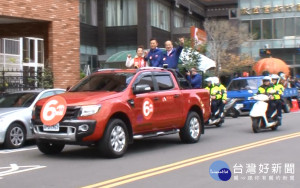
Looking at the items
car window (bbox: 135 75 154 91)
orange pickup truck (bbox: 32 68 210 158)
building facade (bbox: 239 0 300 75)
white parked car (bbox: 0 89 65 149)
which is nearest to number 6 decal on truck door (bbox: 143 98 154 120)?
orange pickup truck (bbox: 32 68 210 158)

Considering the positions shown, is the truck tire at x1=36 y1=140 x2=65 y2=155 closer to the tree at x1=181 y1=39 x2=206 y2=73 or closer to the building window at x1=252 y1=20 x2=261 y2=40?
the tree at x1=181 y1=39 x2=206 y2=73

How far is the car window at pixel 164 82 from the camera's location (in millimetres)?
10789

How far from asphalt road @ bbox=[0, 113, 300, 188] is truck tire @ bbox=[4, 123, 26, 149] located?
0.92 feet

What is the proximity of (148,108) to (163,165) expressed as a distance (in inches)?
70.9

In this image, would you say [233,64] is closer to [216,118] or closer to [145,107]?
[216,118]

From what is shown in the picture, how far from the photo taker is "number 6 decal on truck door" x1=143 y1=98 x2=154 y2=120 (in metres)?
9.96

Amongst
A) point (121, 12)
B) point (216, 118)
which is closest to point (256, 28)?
point (121, 12)

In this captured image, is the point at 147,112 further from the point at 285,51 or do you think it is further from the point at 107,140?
the point at 285,51

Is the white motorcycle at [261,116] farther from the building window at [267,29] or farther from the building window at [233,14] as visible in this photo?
the building window at [233,14]

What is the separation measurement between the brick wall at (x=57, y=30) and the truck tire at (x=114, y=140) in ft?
28.3

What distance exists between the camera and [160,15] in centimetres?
4272

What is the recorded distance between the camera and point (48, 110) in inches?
361

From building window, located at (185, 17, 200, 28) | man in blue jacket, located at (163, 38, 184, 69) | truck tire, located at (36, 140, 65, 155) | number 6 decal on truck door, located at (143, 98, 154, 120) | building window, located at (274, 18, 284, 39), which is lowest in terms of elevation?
truck tire, located at (36, 140, 65, 155)

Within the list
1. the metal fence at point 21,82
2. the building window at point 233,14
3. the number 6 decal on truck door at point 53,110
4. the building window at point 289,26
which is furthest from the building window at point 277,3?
the number 6 decal on truck door at point 53,110
